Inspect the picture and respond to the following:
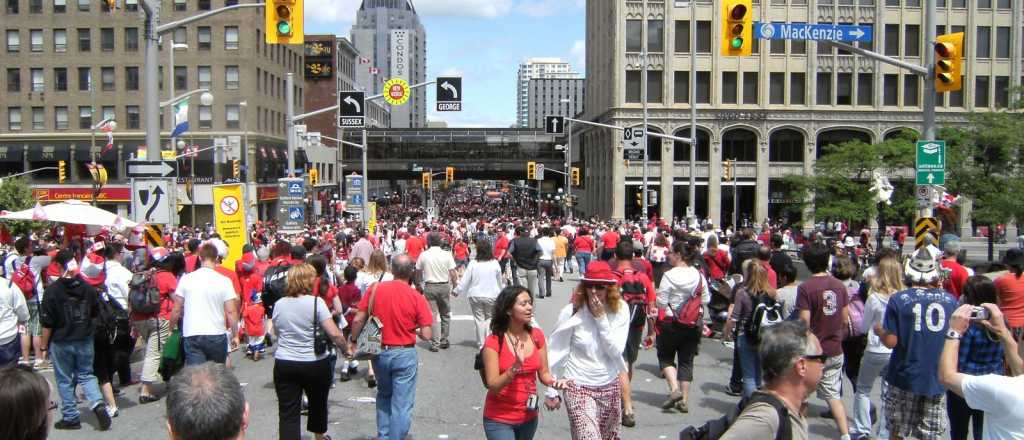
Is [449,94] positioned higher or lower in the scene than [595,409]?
higher

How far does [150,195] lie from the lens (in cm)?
1267

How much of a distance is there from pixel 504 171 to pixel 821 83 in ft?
132

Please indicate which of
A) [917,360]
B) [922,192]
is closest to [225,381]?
[917,360]

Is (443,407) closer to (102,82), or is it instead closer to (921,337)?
(921,337)

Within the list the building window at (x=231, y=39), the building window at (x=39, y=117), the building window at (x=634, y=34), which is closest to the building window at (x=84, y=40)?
the building window at (x=39, y=117)

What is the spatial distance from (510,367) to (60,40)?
200ft

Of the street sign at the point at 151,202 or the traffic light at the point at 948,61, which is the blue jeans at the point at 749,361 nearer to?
the traffic light at the point at 948,61

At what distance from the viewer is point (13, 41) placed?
56750 millimetres

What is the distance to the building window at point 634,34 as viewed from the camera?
185ft

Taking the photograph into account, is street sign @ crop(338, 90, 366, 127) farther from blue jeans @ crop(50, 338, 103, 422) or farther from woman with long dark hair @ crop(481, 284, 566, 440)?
woman with long dark hair @ crop(481, 284, 566, 440)

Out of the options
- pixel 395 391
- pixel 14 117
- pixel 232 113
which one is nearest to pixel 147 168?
pixel 395 391

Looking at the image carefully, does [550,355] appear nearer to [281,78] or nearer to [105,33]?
[105,33]

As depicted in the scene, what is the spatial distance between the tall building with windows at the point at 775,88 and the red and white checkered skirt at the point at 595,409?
50217mm

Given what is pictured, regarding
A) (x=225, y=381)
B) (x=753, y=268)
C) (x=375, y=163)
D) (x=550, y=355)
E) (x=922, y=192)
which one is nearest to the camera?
(x=225, y=381)
